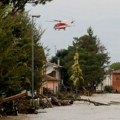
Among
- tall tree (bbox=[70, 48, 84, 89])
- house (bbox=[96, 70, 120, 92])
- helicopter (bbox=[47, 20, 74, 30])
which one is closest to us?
helicopter (bbox=[47, 20, 74, 30])

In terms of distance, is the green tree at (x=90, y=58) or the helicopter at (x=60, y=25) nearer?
the helicopter at (x=60, y=25)

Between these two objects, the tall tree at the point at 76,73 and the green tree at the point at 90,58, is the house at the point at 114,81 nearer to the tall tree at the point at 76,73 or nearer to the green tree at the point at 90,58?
the green tree at the point at 90,58

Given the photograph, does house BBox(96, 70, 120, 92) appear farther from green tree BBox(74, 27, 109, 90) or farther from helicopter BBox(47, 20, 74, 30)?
helicopter BBox(47, 20, 74, 30)

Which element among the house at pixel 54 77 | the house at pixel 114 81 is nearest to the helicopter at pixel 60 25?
the house at pixel 54 77

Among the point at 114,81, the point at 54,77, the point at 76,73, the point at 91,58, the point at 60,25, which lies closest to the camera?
the point at 60,25

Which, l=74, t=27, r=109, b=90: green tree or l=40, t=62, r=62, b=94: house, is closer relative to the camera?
l=40, t=62, r=62, b=94: house

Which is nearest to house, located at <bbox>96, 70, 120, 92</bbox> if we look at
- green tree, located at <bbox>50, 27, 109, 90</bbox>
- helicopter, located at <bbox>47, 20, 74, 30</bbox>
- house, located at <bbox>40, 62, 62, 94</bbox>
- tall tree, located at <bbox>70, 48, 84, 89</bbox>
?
green tree, located at <bbox>50, 27, 109, 90</bbox>

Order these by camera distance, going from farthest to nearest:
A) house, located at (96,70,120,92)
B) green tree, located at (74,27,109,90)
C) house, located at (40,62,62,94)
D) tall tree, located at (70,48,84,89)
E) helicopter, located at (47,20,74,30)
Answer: house, located at (96,70,120,92) → green tree, located at (74,27,109,90) → tall tree, located at (70,48,84,89) → house, located at (40,62,62,94) → helicopter, located at (47,20,74,30)

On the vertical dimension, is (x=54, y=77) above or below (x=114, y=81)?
below

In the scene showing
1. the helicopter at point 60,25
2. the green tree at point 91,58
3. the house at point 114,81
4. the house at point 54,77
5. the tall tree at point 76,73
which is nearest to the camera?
the helicopter at point 60,25

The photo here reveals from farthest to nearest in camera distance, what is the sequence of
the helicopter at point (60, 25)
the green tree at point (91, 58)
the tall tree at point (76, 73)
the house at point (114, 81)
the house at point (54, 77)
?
the house at point (114, 81) < the green tree at point (91, 58) < the tall tree at point (76, 73) < the house at point (54, 77) < the helicopter at point (60, 25)

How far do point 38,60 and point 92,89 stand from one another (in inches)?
2444

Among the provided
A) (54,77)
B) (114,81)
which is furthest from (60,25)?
(114,81)

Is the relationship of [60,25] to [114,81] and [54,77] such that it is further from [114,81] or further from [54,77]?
[114,81]
